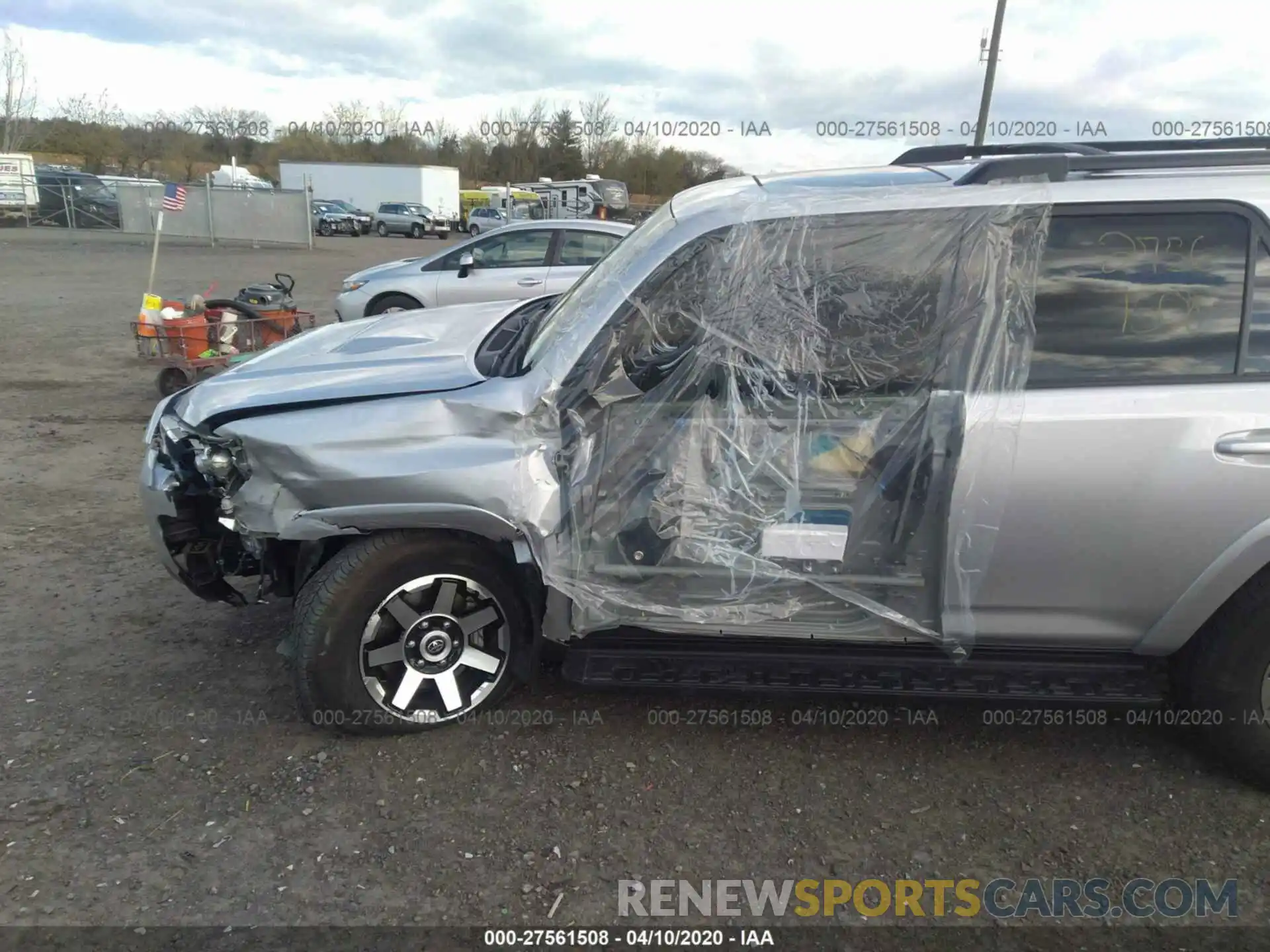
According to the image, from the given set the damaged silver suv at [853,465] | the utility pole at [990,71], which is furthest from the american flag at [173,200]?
the utility pole at [990,71]

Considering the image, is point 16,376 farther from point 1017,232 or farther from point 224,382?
point 1017,232

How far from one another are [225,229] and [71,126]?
34333 mm

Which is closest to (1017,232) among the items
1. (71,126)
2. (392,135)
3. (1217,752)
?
(1217,752)

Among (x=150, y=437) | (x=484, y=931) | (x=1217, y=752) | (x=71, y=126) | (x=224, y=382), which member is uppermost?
(x=71, y=126)

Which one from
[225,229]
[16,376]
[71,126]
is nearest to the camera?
[16,376]

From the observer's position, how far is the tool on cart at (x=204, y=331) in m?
7.70

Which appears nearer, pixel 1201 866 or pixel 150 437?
pixel 1201 866

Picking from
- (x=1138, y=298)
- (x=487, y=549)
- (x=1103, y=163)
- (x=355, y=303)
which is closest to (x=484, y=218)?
(x=355, y=303)

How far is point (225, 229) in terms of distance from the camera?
27688 millimetres

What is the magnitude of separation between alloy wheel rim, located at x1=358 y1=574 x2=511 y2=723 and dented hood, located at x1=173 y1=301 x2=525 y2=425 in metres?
0.69

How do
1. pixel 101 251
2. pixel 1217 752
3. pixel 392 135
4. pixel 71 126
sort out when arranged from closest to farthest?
pixel 1217 752 < pixel 101 251 < pixel 71 126 < pixel 392 135

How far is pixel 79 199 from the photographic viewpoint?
105 feet

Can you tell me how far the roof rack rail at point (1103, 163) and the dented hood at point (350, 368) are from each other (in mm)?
1853

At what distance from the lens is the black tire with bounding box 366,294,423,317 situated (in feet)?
31.6
